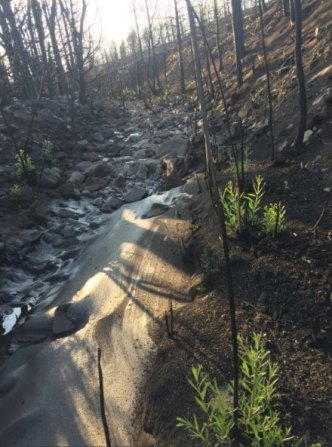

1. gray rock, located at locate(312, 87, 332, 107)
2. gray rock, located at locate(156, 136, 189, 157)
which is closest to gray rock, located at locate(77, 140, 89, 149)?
gray rock, located at locate(156, 136, 189, 157)

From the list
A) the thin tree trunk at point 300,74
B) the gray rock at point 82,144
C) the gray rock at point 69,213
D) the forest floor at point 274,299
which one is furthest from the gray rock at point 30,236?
the gray rock at point 82,144

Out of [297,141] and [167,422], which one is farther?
[297,141]

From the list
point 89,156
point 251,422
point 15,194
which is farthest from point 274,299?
point 89,156

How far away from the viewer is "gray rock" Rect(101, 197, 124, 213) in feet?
29.6

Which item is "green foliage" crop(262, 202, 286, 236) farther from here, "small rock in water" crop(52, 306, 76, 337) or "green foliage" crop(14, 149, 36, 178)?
"green foliage" crop(14, 149, 36, 178)

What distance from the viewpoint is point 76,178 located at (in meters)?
10.2

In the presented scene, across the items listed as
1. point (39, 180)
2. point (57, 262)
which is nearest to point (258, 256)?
point (57, 262)

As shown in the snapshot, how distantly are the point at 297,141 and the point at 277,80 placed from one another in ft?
17.8

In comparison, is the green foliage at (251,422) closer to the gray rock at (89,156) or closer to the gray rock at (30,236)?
the gray rock at (30,236)

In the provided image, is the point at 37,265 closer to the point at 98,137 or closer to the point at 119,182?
the point at 119,182

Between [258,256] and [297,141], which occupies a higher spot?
[297,141]

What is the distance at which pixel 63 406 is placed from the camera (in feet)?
12.4

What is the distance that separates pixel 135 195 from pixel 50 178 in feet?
6.89

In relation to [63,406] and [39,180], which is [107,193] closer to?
[39,180]
